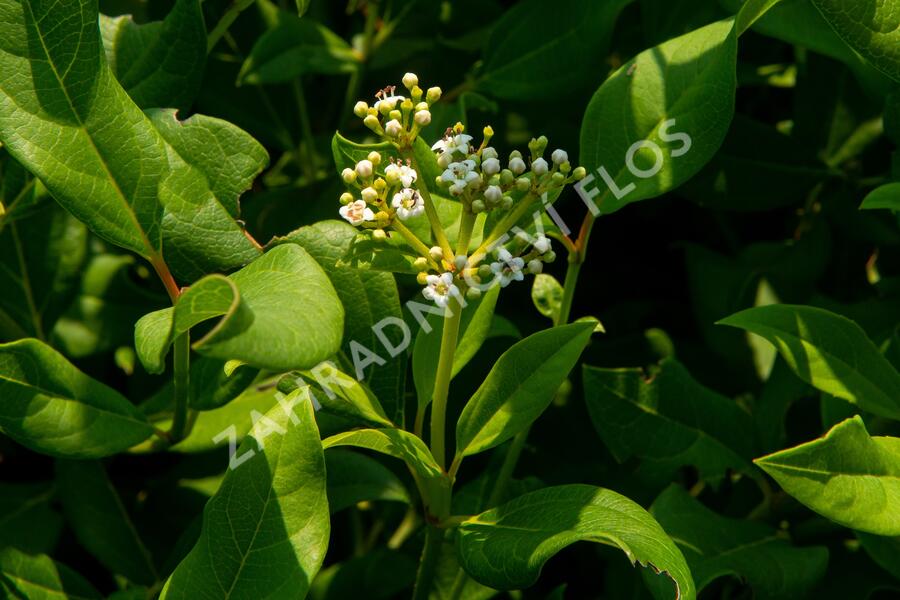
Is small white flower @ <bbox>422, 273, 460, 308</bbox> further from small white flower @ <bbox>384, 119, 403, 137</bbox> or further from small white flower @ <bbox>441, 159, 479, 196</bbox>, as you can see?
small white flower @ <bbox>384, 119, 403, 137</bbox>

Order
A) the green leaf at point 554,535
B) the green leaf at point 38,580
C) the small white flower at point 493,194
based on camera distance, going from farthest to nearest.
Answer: the green leaf at point 38,580 < the small white flower at point 493,194 < the green leaf at point 554,535

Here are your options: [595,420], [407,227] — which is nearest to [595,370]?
[595,420]

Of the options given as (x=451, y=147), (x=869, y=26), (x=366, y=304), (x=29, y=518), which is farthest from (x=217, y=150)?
(x=869, y=26)

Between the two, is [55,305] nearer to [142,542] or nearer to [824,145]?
[142,542]

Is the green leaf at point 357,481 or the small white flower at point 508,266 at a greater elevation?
the small white flower at point 508,266

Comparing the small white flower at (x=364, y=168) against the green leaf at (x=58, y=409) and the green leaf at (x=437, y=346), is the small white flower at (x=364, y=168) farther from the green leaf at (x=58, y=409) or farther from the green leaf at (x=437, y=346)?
the green leaf at (x=58, y=409)

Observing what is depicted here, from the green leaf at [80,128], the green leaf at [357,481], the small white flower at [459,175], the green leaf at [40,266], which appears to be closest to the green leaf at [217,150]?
the green leaf at [80,128]

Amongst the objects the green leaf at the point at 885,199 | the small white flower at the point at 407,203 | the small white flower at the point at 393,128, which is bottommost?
the green leaf at the point at 885,199
